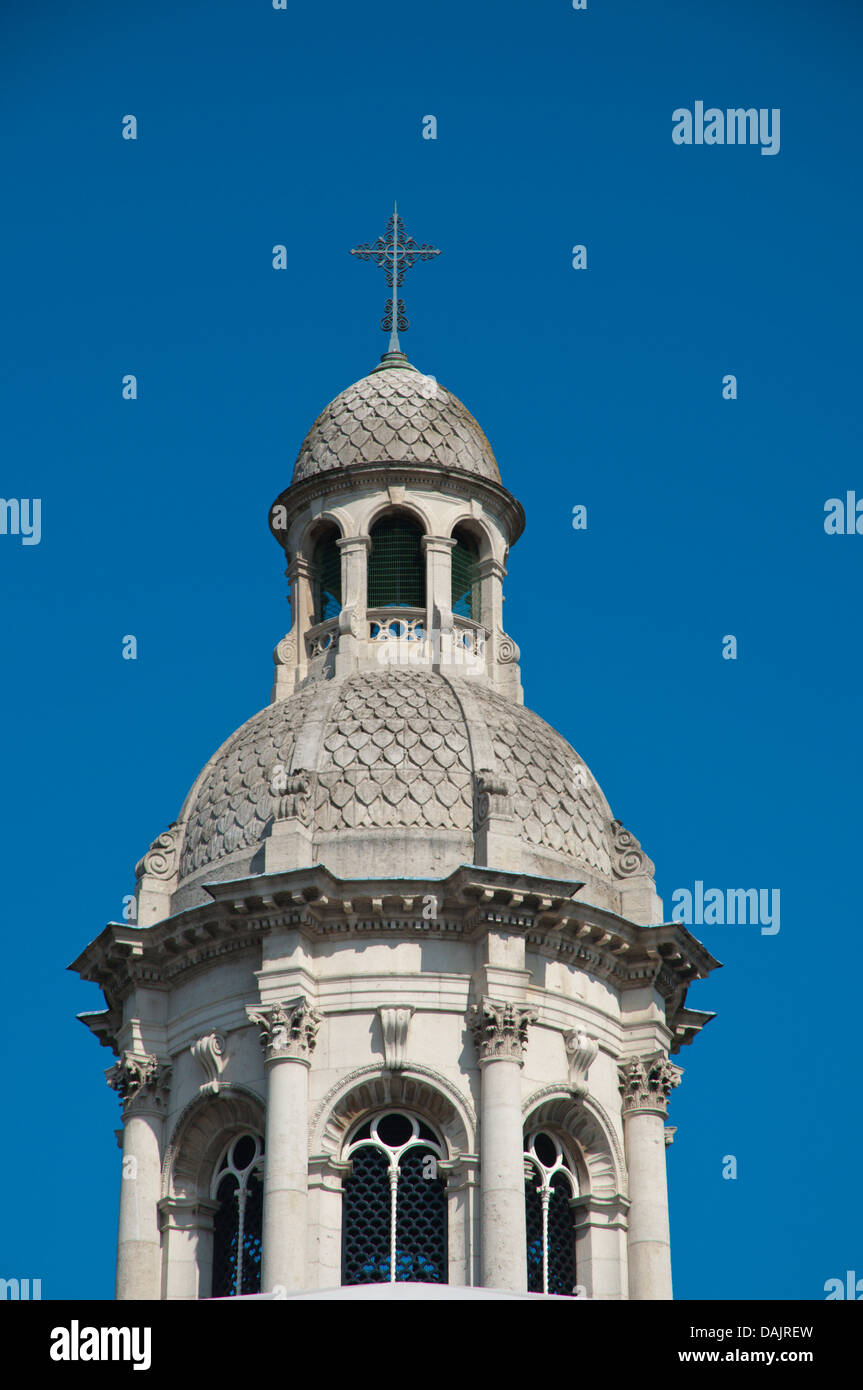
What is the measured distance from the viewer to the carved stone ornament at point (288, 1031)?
155 ft

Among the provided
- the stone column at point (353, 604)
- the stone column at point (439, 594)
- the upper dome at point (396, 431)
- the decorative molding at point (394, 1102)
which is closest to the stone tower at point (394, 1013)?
the decorative molding at point (394, 1102)

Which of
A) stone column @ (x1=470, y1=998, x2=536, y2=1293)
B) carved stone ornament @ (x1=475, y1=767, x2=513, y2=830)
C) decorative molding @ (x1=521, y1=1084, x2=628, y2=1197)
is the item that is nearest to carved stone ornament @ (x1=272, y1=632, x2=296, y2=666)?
carved stone ornament @ (x1=475, y1=767, x2=513, y2=830)

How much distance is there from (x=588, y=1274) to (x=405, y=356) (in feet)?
67.5

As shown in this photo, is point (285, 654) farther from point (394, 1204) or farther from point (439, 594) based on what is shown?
point (394, 1204)

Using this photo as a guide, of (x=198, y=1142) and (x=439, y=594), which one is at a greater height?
(x=439, y=594)

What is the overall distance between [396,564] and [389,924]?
371 inches

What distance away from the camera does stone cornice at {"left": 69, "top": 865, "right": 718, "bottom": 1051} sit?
4769cm

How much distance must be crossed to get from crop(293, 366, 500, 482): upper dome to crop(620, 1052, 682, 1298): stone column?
1270cm

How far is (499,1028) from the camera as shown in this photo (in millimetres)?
47281

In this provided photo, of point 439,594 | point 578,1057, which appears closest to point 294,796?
point 578,1057

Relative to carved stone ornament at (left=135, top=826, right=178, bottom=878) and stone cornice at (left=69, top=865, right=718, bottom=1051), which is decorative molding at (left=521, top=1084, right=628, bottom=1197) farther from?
carved stone ornament at (left=135, top=826, right=178, bottom=878)

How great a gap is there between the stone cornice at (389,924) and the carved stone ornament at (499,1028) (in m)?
1.40

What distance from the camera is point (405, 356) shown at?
5922 centimetres
